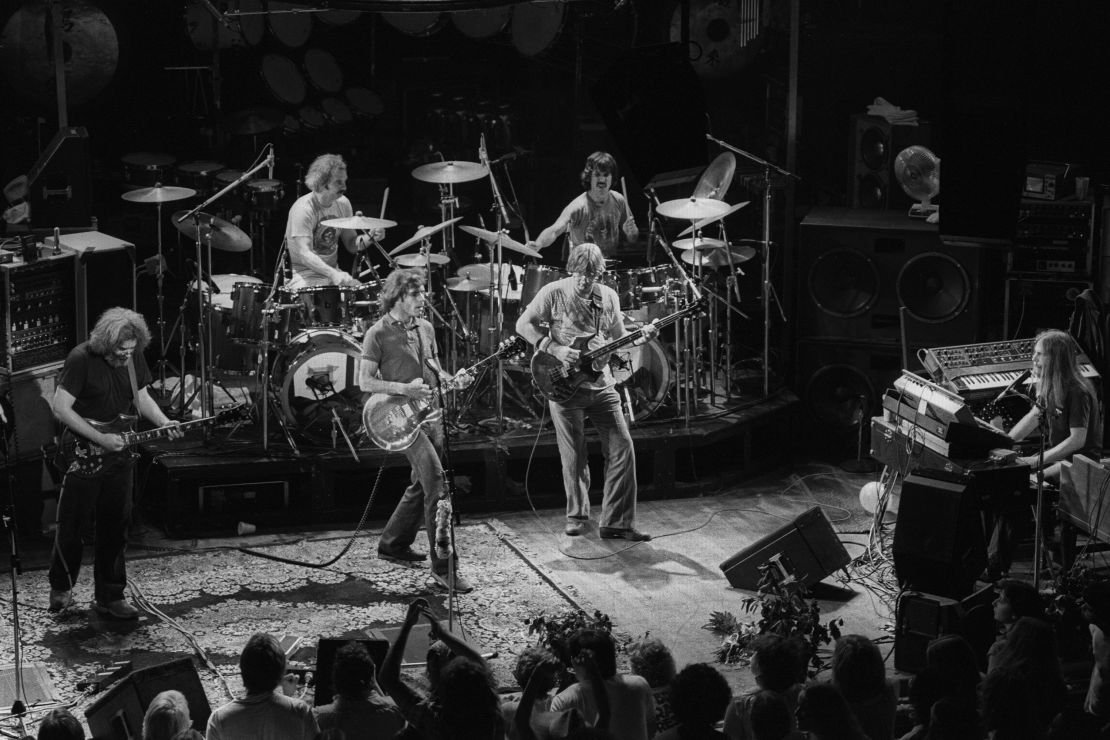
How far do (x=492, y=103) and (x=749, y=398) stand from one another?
15.2 feet

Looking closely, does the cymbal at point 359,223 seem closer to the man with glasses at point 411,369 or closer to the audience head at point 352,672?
the man with glasses at point 411,369

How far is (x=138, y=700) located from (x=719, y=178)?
7.23 metres

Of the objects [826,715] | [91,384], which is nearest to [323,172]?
[91,384]

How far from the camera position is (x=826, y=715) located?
214 inches

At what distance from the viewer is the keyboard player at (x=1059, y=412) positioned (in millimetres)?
10008

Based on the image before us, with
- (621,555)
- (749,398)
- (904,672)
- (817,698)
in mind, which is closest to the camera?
(817,698)

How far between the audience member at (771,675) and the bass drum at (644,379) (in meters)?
5.90

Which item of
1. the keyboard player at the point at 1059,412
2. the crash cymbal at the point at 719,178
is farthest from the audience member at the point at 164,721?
the crash cymbal at the point at 719,178

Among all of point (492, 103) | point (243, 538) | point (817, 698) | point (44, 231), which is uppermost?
point (492, 103)

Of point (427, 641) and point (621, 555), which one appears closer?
point (427, 641)

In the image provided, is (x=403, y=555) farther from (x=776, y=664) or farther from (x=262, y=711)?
(x=776, y=664)

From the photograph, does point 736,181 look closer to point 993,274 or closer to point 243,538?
point 993,274

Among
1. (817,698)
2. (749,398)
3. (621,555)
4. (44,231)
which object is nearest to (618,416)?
(621,555)

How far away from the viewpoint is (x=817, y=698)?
5.45 metres
